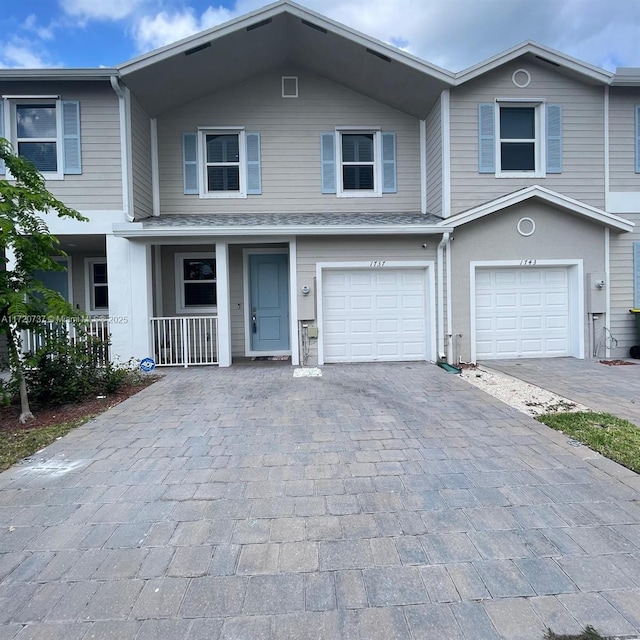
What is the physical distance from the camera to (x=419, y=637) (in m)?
1.66

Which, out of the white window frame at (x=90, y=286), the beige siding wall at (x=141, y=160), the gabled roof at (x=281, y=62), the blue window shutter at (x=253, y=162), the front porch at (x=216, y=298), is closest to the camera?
the gabled roof at (x=281, y=62)

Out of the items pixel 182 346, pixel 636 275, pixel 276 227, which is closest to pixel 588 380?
pixel 636 275

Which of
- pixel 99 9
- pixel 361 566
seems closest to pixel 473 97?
pixel 361 566

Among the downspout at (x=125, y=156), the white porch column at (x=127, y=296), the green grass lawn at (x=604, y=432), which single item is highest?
the downspout at (x=125, y=156)

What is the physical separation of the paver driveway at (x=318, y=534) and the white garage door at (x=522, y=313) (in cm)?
420

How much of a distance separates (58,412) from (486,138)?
901 centimetres

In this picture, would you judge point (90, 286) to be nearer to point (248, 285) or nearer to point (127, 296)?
point (127, 296)

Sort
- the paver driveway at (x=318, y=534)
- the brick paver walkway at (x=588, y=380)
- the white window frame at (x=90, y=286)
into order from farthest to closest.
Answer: the white window frame at (x=90, y=286)
the brick paver walkway at (x=588, y=380)
the paver driveway at (x=318, y=534)

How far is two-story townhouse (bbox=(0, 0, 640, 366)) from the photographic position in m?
7.77

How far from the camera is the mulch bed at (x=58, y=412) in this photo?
464 cm

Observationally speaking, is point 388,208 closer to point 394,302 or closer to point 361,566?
point 394,302

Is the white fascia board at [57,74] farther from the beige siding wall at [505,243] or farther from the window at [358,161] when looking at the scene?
the beige siding wall at [505,243]

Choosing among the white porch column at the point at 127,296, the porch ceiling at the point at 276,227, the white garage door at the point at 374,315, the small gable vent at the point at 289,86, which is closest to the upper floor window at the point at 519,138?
the porch ceiling at the point at 276,227

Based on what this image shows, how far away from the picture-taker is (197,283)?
9.39 meters
